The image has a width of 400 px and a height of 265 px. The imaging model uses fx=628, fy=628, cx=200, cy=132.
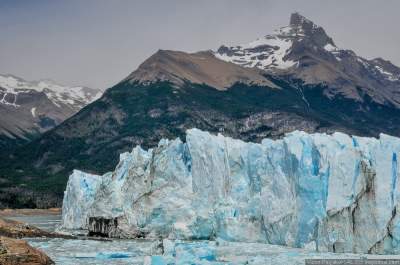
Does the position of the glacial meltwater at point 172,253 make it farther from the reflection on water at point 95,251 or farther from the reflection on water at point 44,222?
the reflection on water at point 44,222

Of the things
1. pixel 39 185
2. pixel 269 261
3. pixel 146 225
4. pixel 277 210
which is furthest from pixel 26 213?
pixel 269 261

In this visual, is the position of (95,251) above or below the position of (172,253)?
below

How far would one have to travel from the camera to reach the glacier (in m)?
40.5

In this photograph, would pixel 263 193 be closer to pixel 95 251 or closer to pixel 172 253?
pixel 172 253

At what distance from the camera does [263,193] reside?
47.6 m

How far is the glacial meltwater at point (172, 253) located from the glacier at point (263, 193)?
2.34 meters

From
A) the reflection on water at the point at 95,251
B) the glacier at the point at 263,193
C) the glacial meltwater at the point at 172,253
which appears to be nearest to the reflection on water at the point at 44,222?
the glacier at the point at 263,193

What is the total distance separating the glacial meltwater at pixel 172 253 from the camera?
35.0m

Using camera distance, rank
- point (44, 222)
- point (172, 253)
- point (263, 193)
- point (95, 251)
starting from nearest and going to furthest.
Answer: point (172, 253) → point (95, 251) → point (263, 193) → point (44, 222)

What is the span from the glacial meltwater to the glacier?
2343mm

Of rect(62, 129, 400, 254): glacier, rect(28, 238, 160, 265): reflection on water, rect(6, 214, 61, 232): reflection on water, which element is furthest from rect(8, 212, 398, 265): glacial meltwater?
rect(6, 214, 61, 232): reflection on water

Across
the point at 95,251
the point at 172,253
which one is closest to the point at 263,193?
the point at 172,253

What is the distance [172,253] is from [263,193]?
40.0 feet

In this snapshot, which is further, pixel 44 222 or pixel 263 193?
pixel 44 222
